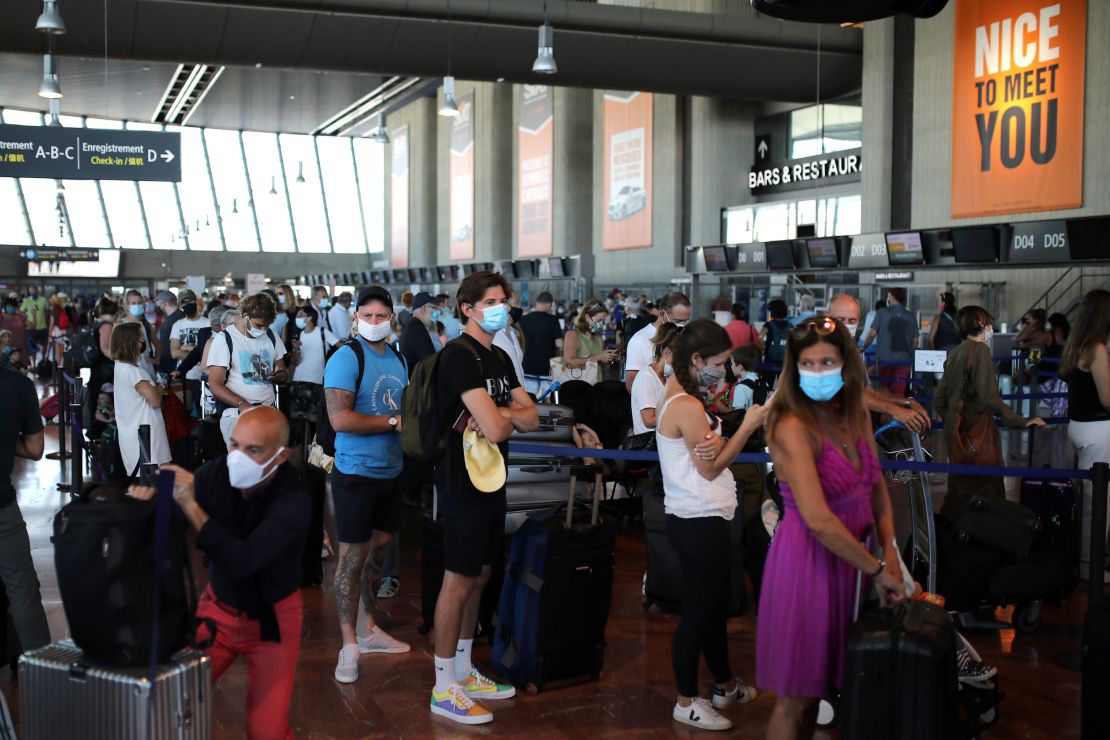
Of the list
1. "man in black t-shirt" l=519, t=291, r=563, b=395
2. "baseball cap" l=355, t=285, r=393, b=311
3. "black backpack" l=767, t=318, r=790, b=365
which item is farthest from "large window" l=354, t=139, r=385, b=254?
"baseball cap" l=355, t=285, r=393, b=311

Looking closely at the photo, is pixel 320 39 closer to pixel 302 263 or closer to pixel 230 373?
pixel 230 373

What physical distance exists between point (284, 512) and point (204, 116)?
137 ft

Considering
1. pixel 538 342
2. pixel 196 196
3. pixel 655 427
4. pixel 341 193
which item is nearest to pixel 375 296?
pixel 655 427

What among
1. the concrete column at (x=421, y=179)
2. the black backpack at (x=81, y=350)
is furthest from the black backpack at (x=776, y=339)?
the concrete column at (x=421, y=179)

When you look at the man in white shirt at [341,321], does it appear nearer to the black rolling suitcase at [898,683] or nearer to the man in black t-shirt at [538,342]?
the man in black t-shirt at [538,342]

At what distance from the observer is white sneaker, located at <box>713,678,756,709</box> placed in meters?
4.28

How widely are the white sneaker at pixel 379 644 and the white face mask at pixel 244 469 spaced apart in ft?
7.25

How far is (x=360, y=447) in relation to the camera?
15.0 ft

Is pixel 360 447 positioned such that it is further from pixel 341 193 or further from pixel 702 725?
pixel 341 193

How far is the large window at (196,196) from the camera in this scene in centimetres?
4409

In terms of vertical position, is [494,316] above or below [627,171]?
below

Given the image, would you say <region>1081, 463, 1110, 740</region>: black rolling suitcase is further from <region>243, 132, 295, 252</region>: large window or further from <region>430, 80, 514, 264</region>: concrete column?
<region>243, 132, 295, 252</region>: large window

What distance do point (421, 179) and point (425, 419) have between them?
37567 millimetres

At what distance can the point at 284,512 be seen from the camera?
2.96 meters
